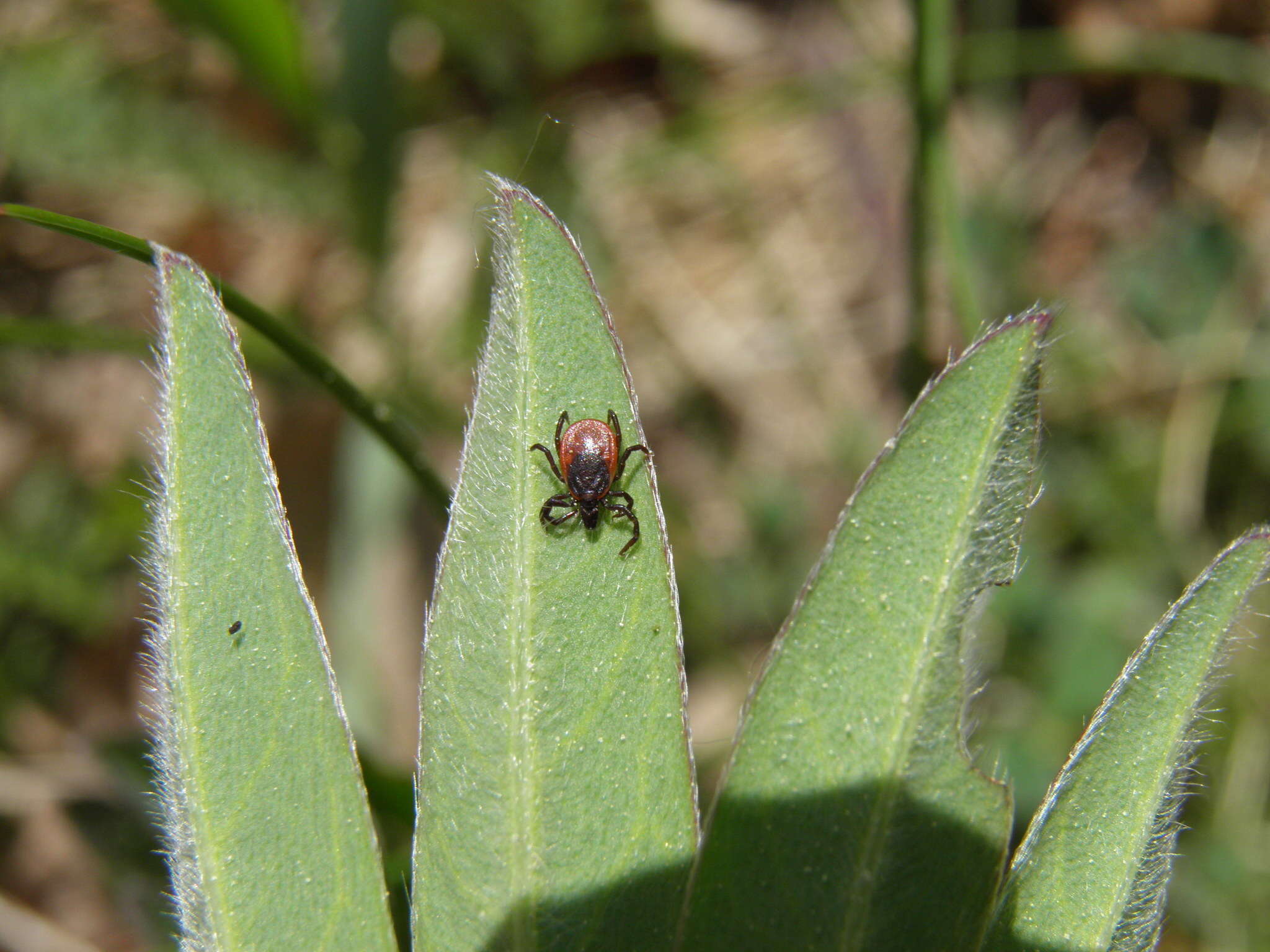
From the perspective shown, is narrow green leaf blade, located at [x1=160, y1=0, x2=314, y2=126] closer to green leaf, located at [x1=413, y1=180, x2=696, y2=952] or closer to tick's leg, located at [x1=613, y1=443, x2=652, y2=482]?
green leaf, located at [x1=413, y1=180, x2=696, y2=952]

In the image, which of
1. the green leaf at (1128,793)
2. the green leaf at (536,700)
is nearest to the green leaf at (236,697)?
the green leaf at (536,700)

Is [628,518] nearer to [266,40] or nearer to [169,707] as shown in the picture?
[169,707]

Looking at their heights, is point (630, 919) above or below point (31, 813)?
above

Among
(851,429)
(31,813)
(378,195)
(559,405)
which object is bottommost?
(31,813)

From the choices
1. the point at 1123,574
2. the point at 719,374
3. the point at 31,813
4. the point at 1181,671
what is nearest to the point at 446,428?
the point at 719,374

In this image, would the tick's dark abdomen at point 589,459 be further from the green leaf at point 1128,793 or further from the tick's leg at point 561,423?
the green leaf at point 1128,793

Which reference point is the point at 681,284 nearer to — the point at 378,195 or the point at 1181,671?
the point at 378,195

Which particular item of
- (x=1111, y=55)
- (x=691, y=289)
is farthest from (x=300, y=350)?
(x=1111, y=55)
